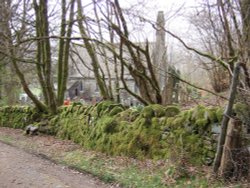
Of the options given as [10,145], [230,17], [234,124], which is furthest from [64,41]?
[234,124]

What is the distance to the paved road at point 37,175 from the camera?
630cm

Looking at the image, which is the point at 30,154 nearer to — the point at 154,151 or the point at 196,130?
the point at 154,151

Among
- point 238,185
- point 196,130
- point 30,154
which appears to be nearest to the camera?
point 238,185

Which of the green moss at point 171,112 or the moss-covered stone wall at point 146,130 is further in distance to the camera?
the green moss at point 171,112

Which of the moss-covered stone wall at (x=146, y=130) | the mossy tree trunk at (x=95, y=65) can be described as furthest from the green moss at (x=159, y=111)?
the mossy tree trunk at (x=95, y=65)

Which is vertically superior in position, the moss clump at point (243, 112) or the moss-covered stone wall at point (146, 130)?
the moss clump at point (243, 112)

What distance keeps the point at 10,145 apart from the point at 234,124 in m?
7.51

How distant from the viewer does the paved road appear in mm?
6305

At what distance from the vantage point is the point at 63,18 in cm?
1407

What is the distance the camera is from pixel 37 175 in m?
6.99

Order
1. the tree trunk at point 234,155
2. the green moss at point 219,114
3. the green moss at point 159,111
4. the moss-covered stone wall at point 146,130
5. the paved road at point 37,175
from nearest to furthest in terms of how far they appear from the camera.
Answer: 1. the tree trunk at point 234,155
2. the paved road at point 37,175
3. the green moss at point 219,114
4. the moss-covered stone wall at point 146,130
5. the green moss at point 159,111

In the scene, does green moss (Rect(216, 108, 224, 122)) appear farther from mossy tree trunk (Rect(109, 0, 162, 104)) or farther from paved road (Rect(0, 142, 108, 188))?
mossy tree trunk (Rect(109, 0, 162, 104))

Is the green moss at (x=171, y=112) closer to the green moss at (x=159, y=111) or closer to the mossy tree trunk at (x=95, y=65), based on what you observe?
the green moss at (x=159, y=111)

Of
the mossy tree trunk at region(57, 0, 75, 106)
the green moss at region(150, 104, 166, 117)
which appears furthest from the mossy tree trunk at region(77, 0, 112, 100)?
the green moss at region(150, 104, 166, 117)
